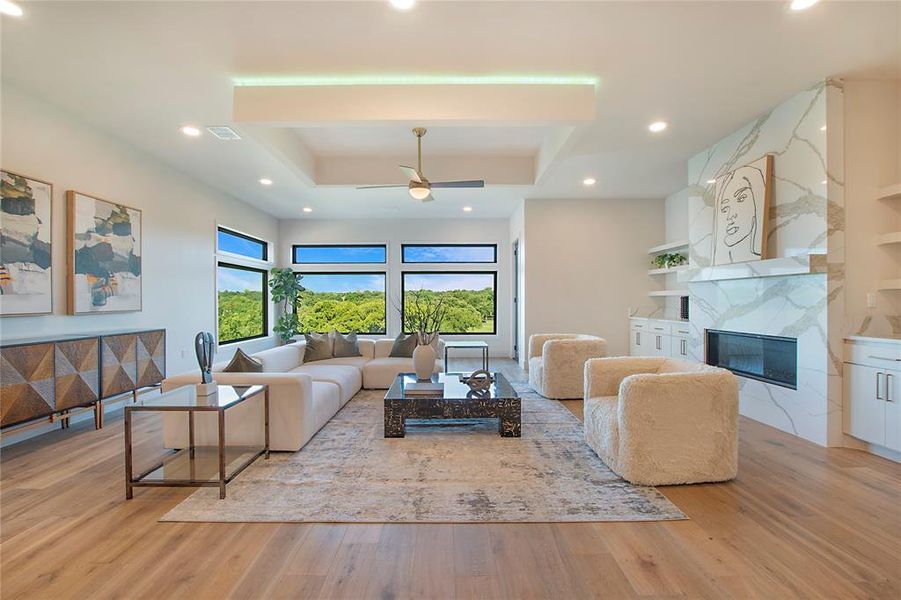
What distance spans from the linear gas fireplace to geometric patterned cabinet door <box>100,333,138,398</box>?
603cm

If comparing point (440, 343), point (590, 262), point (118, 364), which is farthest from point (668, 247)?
point (118, 364)

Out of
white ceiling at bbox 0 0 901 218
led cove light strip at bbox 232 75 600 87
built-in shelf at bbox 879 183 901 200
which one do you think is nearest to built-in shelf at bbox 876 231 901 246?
built-in shelf at bbox 879 183 901 200

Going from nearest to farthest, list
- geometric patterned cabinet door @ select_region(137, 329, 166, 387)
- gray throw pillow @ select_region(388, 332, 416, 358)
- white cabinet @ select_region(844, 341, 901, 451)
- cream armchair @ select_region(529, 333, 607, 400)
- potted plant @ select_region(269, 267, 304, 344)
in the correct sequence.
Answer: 1. white cabinet @ select_region(844, 341, 901, 451)
2. geometric patterned cabinet door @ select_region(137, 329, 166, 387)
3. cream armchair @ select_region(529, 333, 607, 400)
4. gray throw pillow @ select_region(388, 332, 416, 358)
5. potted plant @ select_region(269, 267, 304, 344)

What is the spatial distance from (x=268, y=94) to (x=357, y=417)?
294 centimetres

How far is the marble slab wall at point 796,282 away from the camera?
326 centimetres

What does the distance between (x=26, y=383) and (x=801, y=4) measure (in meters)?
5.68

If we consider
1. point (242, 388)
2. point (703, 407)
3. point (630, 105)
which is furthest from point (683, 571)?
point (630, 105)

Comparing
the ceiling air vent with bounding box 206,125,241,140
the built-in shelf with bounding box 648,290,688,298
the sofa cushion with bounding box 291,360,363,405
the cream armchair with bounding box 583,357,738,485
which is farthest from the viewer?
the built-in shelf with bounding box 648,290,688,298

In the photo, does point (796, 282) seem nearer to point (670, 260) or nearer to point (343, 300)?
point (670, 260)

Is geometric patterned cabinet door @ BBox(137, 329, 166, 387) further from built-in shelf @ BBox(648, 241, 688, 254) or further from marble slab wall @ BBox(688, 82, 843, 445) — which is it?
built-in shelf @ BBox(648, 241, 688, 254)

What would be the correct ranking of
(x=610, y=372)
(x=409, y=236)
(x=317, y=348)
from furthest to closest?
1. (x=409, y=236)
2. (x=317, y=348)
3. (x=610, y=372)

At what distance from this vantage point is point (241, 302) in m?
7.11

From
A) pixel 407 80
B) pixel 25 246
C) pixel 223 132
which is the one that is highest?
pixel 407 80

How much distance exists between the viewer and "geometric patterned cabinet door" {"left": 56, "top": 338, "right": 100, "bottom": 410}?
3.30 meters
